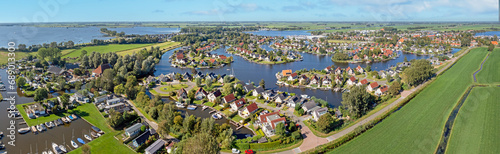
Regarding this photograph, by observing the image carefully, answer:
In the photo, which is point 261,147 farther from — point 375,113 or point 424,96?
point 424,96

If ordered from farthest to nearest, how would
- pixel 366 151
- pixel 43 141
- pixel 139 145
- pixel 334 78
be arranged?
pixel 334 78 → pixel 43 141 → pixel 139 145 → pixel 366 151

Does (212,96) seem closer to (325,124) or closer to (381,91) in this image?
(325,124)

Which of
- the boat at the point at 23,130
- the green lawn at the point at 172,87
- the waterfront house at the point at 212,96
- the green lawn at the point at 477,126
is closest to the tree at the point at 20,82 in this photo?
the boat at the point at 23,130

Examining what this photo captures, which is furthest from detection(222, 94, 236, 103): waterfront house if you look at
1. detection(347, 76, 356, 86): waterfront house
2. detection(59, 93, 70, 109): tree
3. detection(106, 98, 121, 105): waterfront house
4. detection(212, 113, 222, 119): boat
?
detection(347, 76, 356, 86): waterfront house

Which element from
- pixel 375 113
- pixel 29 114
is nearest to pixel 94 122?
pixel 29 114

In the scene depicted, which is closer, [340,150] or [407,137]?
[340,150]

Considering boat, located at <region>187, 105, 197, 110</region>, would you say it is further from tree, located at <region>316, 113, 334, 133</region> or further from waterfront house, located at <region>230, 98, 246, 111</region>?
tree, located at <region>316, 113, 334, 133</region>

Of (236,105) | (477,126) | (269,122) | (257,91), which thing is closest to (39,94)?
(236,105)
